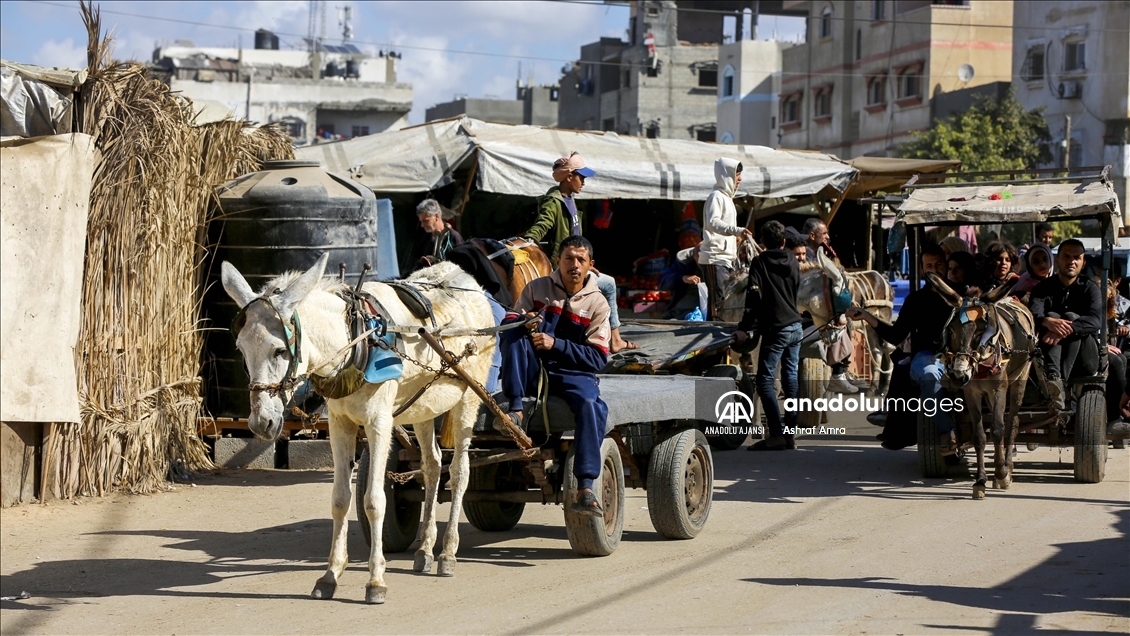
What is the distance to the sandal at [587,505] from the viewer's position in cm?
707

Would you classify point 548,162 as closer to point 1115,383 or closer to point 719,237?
point 719,237

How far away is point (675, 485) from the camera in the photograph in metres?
7.77

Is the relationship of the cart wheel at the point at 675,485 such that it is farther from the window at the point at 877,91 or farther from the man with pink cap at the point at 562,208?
the window at the point at 877,91

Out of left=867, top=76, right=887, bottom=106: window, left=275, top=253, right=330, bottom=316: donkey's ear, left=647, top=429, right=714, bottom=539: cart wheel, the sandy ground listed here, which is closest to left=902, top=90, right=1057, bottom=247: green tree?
left=867, top=76, right=887, bottom=106: window

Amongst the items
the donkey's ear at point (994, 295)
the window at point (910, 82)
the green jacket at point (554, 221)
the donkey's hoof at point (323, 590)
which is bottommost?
the donkey's hoof at point (323, 590)

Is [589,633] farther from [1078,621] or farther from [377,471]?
[1078,621]

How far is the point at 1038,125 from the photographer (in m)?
42.6

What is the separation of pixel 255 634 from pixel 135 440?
4.27 metres

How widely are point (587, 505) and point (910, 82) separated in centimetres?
4993

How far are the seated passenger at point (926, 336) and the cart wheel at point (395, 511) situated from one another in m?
4.02

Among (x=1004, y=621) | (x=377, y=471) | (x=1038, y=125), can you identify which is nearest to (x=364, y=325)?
Result: (x=377, y=471)

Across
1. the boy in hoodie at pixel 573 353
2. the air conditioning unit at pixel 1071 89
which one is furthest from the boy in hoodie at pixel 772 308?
the air conditioning unit at pixel 1071 89

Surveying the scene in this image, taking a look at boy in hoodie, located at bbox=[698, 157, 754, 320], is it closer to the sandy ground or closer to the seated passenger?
the seated passenger

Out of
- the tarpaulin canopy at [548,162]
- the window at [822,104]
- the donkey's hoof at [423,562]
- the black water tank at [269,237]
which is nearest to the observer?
the donkey's hoof at [423,562]
